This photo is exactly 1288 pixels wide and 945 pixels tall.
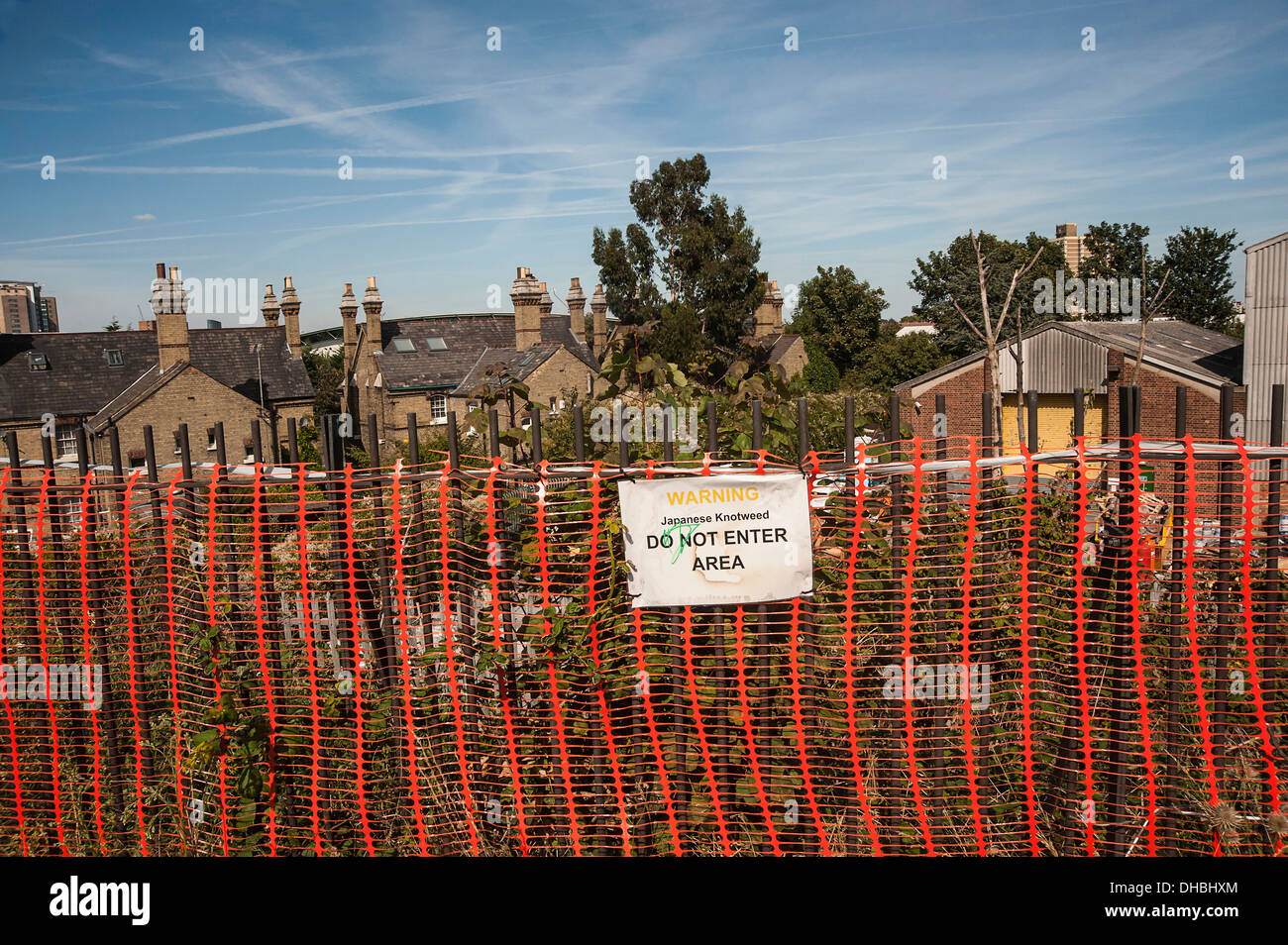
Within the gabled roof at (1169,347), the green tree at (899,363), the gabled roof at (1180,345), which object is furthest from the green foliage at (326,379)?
the gabled roof at (1180,345)

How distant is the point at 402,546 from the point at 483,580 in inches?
15.3

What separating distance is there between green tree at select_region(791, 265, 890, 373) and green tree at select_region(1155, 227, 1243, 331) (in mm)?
18342

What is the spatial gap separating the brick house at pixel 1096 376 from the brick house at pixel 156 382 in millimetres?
24326

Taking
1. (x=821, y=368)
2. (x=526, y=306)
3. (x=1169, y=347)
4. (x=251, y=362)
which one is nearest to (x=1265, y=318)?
(x=1169, y=347)

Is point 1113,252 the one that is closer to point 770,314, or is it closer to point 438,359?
point 770,314

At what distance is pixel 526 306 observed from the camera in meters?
42.4

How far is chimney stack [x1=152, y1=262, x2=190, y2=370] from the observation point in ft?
119

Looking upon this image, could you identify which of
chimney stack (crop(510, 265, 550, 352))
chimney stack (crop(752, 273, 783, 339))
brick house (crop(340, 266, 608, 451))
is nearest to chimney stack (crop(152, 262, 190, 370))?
brick house (crop(340, 266, 608, 451))

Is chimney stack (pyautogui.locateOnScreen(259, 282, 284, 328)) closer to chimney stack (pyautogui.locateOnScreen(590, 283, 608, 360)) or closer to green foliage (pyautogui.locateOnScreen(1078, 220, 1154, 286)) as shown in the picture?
chimney stack (pyautogui.locateOnScreen(590, 283, 608, 360))

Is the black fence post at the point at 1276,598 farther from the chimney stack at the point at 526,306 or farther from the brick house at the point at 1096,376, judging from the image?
the chimney stack at the point at 526,306

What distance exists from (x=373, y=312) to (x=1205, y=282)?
168 ft

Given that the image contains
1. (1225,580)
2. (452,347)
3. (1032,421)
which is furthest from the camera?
(452,347)

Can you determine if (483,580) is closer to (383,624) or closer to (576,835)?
(383,624)
